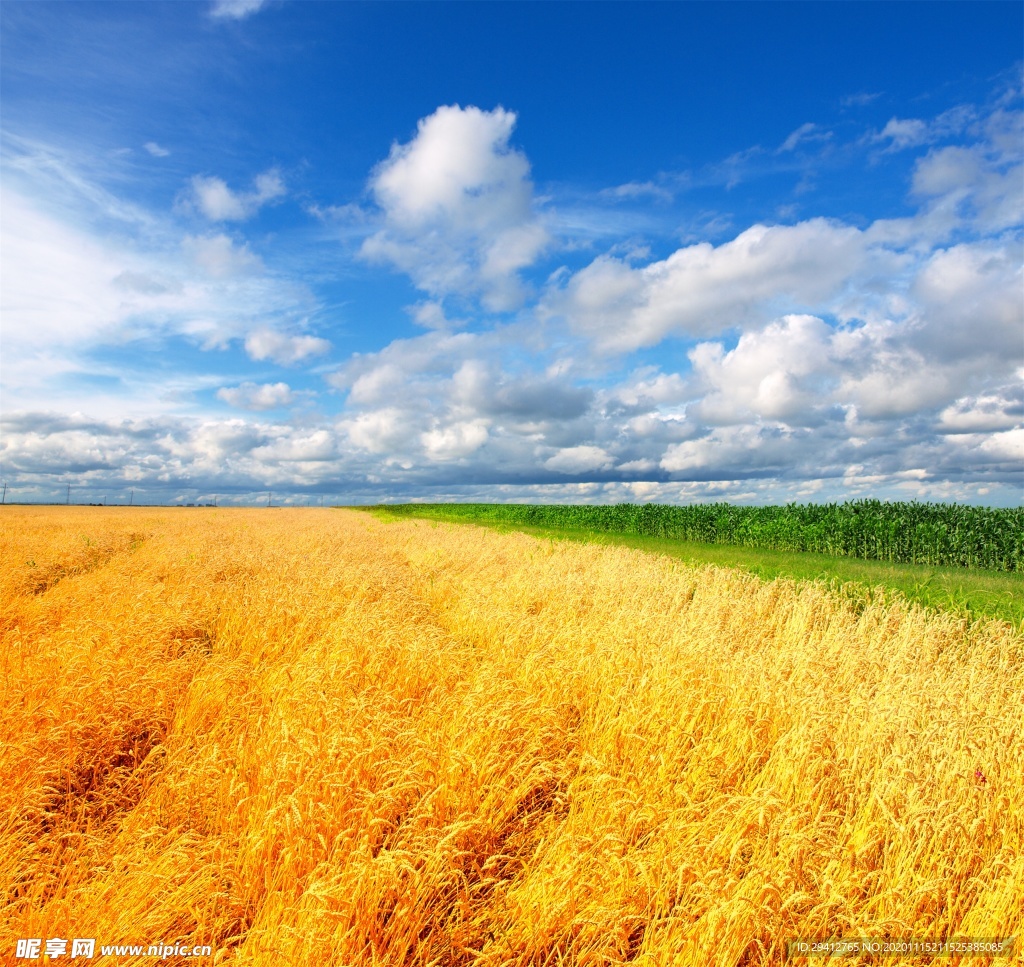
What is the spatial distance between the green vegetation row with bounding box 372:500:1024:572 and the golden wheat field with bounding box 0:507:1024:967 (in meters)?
23.1

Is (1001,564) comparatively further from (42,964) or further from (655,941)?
(42,964)

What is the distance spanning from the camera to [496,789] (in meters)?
4.71

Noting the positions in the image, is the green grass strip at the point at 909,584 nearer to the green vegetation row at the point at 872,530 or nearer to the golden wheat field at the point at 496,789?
the golden wheat field at the point at 496,789

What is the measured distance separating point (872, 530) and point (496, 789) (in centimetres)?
3291

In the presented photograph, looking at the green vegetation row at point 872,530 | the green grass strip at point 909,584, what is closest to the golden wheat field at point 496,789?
the green grass strip at point 909,584

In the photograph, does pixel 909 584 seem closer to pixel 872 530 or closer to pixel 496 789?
pixel 496 789

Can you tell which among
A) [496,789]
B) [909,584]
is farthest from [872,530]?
[496,789]

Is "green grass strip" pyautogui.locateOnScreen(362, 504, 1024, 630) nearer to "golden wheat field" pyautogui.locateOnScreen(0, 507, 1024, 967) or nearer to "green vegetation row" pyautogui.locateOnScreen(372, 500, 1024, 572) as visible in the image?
"golden wheat field" pyautogui.locateOnScreen(0, 507, 1024, 967)

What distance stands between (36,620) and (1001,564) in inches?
1421

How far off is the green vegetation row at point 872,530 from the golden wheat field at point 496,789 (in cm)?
2310

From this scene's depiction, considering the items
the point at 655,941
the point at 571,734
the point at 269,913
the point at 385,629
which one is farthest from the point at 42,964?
the point at 385,629

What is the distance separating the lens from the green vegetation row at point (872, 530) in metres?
27.7

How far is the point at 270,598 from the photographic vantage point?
1032cm

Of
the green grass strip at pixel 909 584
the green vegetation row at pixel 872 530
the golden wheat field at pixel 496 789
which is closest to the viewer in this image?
Answer: the golden wheat field at pixel 496 789
